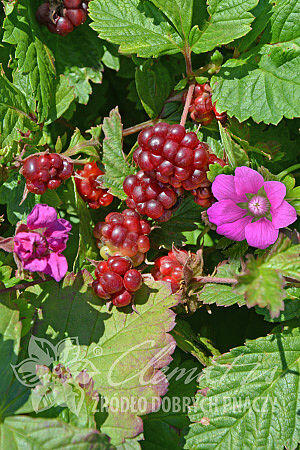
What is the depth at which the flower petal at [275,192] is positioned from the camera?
1.53 metres

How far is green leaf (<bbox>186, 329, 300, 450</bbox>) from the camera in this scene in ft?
5.29

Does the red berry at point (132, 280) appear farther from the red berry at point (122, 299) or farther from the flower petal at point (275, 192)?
the flower petal at point (275, 192)

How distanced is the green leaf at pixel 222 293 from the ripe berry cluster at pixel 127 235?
0.27 m

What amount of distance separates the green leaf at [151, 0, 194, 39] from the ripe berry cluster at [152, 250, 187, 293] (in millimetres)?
876

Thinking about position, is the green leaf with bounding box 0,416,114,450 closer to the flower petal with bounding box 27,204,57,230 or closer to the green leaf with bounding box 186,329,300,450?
the green leaf with bounding box 186,329,300,450

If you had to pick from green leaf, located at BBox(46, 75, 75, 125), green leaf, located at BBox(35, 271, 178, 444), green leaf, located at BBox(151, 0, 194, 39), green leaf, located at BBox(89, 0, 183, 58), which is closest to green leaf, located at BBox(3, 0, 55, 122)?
green leaf, located at BBox(46, 75, 75, 125)

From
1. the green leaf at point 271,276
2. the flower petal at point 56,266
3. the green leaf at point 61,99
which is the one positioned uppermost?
the green leaf at point 61,99

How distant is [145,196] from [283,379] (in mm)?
861

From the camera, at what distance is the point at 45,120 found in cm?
190

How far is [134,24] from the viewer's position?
1.75m

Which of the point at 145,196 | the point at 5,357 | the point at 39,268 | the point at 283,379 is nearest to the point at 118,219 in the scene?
the point at 145,196

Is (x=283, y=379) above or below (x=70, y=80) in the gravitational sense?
below

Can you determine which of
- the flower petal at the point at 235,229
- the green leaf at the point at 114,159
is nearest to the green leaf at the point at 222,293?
the flower petal at the point at 235,229

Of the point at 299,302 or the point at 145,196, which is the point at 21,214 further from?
the point at 299,302
